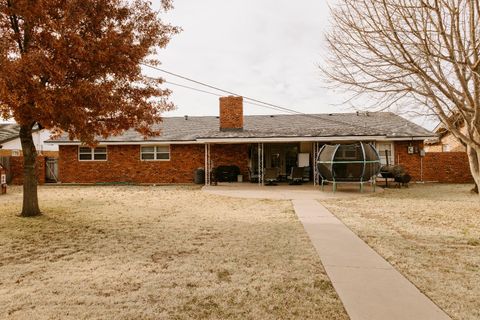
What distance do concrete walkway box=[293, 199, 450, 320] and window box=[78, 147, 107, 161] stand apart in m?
18.6

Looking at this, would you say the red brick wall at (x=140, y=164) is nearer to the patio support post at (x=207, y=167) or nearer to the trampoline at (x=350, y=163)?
the patio support post at (x=207, y=167)

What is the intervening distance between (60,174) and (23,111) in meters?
15.8

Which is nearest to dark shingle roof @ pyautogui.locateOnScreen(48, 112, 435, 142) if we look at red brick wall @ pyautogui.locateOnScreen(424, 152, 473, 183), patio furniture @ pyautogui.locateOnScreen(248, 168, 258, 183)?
red brick wall @ pyautogui.locateOnScreen(424, 152, 473, 183)

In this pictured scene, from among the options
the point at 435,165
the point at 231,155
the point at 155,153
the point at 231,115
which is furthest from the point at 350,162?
the point at 155,153

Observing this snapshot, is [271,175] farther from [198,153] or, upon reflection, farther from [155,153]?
[155,153]

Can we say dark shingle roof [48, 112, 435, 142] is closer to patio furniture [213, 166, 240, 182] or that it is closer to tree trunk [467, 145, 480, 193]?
patio furniture [213, 166, 240, 182]

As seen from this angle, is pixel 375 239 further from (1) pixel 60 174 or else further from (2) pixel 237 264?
(1) pixel 60 174

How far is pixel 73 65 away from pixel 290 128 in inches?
569

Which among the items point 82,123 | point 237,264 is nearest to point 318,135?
point 82,123

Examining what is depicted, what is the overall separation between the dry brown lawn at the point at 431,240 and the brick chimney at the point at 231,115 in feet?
34.3

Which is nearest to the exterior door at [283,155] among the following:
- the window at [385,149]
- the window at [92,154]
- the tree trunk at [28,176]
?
→ the window at [385,149]

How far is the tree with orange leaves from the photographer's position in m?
7.73

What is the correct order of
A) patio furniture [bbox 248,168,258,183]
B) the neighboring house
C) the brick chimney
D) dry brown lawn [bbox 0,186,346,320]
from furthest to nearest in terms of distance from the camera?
the neighboring house, the brick chimney, patio furniture [bbox 248,168,258,183], dry brown lawn [bbox 0,186,346,320]

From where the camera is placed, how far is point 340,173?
15547 mm
